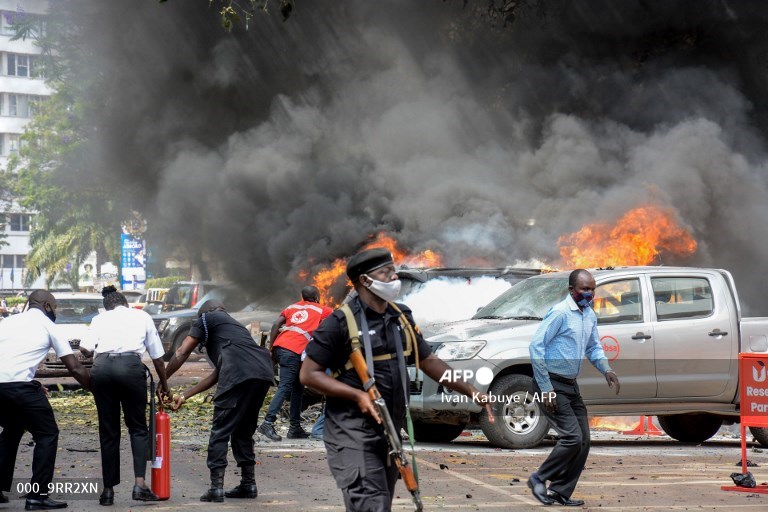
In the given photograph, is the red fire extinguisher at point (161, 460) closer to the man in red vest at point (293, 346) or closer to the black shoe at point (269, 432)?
the black shoe at point (269, 432)

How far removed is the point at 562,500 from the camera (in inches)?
298

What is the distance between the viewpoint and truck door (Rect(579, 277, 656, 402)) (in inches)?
415

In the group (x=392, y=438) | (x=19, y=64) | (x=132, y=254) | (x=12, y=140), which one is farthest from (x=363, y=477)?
(x=12, y=140)

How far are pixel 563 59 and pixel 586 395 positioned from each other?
15.9 m

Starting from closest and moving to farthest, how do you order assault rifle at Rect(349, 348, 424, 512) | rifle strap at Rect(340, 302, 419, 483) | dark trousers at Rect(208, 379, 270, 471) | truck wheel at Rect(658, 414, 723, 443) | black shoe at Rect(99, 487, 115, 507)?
assault rifle at Rect(349, 348, 424, 512)
rifle strap at Rect(340, 302, 419, 483)
black shoe at Rect(99, 487, 115, 507)
dark trousers at Rect(208, 379, 270, 471)
truck wheel at Rect(658, 414, 723, 443)

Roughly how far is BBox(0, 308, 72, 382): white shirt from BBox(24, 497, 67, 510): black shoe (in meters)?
0.80

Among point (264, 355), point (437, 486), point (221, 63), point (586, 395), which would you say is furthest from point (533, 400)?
point (221, 63)

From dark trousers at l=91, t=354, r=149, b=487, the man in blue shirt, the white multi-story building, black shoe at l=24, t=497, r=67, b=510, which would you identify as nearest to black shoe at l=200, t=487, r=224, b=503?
dark trousers at l=91, t=354, r=149, b=487

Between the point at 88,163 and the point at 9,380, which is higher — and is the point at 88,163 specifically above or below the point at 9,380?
above

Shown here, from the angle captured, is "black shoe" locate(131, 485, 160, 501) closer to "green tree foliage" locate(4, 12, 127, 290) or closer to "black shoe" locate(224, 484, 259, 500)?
"black shoe" locate(224, 484, 259, 500)

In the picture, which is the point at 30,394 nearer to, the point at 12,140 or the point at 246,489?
the point at 246,489

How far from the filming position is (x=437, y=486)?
831 centimetres

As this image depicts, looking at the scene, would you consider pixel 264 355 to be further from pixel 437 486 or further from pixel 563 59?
pixel 563 59

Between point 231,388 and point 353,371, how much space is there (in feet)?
10.3
